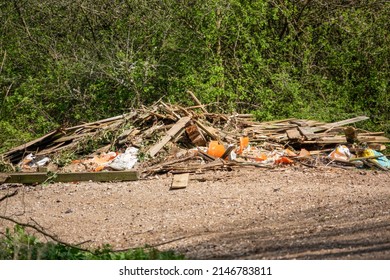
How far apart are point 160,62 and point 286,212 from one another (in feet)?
28.3

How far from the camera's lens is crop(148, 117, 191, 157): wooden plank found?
12368mm

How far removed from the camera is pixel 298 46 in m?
17.6

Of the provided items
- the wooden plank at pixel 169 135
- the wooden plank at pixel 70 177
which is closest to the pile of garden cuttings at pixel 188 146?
the wooden plank at pixel 169 135

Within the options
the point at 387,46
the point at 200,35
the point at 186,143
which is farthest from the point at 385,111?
the point at 186,143

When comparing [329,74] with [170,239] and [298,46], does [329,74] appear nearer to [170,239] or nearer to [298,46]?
[298,46]

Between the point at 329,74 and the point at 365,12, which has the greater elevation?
the point at 365,12

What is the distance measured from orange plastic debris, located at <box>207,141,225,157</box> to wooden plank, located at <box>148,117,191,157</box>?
63cm

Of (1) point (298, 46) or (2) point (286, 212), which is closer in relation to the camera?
(2) point (286, 212)

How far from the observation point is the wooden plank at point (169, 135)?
12.4 metres

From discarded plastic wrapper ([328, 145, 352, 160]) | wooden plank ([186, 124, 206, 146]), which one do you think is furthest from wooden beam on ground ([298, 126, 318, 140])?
wooden plank ([186, 124, 206, 146])

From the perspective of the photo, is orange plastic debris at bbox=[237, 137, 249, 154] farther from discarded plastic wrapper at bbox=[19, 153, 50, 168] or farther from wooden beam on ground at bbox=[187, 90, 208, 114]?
discarded plastic wrapper at bbox=[19, 153, 50, 168]

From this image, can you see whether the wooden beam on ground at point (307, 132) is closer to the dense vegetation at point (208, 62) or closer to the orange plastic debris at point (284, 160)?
the orange plastic debris at point (284, 160)
